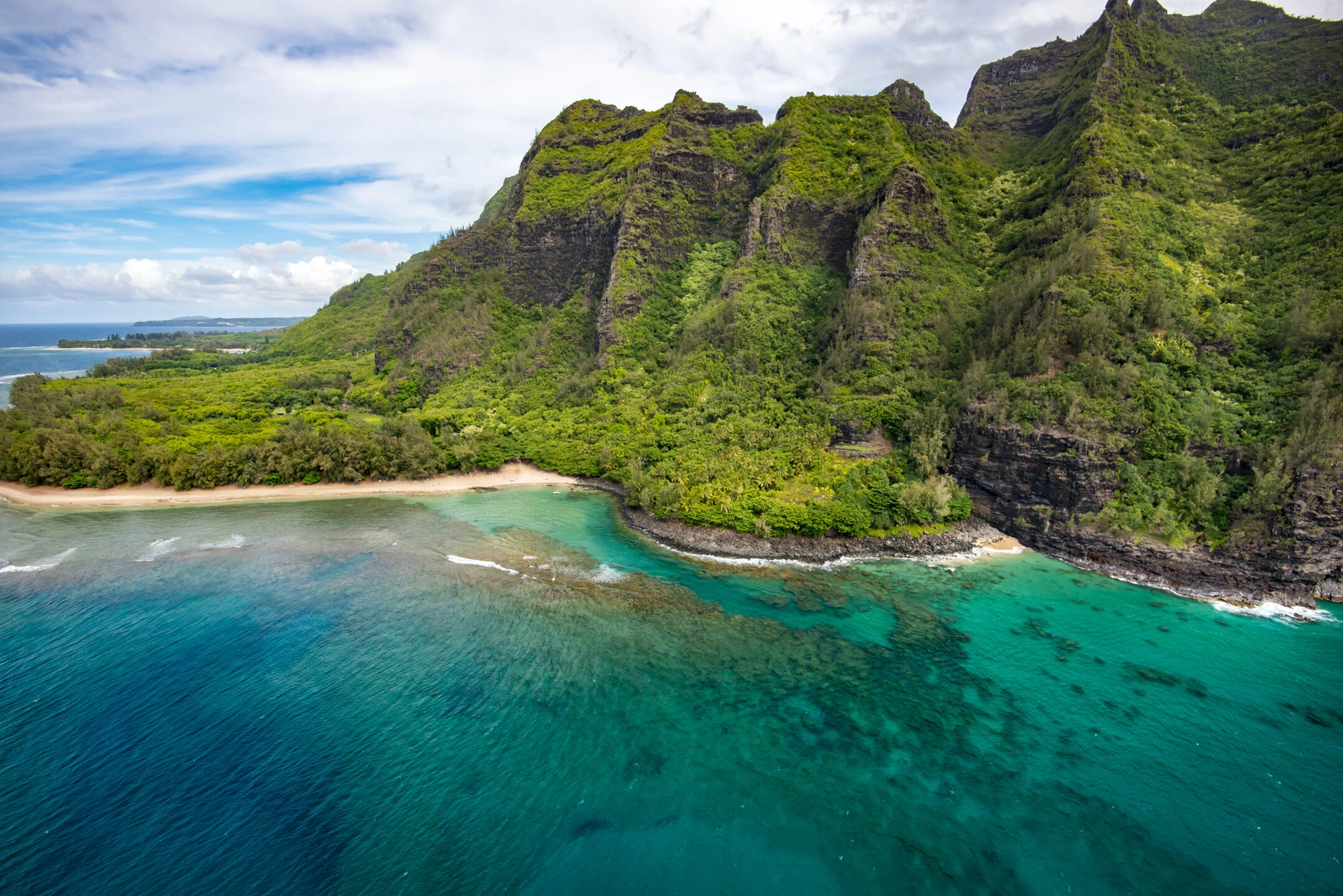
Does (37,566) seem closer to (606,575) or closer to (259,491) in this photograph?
(259,491)

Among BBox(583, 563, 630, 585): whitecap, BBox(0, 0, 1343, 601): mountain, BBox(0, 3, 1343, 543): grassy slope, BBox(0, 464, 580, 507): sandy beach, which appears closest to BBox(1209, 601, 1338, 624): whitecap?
BBox(0, 0, 1343, 601): mountain

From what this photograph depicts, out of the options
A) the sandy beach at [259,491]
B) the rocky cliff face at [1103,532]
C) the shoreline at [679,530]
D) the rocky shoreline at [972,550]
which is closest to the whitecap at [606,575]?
the shoreline at [679,530]

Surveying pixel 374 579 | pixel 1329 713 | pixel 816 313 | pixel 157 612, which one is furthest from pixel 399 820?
pixel 816 313

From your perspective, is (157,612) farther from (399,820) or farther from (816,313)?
(816,313)

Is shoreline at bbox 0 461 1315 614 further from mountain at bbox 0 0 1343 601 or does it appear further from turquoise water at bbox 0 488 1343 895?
turquoise water at bbox 0 488 1343 895

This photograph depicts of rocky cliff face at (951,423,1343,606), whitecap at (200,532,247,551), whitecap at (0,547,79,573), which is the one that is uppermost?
rocky cliff face at (951,423,1343,606)

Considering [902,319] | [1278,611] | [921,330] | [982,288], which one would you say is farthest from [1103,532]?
[982,288]

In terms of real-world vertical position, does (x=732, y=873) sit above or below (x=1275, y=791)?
below
